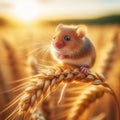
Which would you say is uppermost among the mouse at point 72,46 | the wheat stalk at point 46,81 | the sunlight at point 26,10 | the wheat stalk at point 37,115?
the sunlight at point 26,10

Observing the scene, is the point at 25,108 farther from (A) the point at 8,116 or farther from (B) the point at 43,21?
(B) the point at 43,21

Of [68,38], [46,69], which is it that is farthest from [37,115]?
[68,38]

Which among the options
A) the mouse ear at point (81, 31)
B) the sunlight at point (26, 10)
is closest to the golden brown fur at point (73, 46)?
the mouse ear at point (81, 31)

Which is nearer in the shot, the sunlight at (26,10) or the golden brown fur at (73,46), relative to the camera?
the golden brown fur at (73,46)

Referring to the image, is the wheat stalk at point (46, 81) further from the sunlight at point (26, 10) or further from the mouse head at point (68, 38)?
the sunlight at point (26, 10)

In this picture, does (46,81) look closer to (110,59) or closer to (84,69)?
(84,69)

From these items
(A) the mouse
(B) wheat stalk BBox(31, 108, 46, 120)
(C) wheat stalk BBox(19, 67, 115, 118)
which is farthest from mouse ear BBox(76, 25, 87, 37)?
(B) wheat stalk BBox(31, 108, 46, 120)

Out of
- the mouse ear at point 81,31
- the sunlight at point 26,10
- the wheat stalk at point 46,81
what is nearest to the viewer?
the wheat stalk at point 46,81
